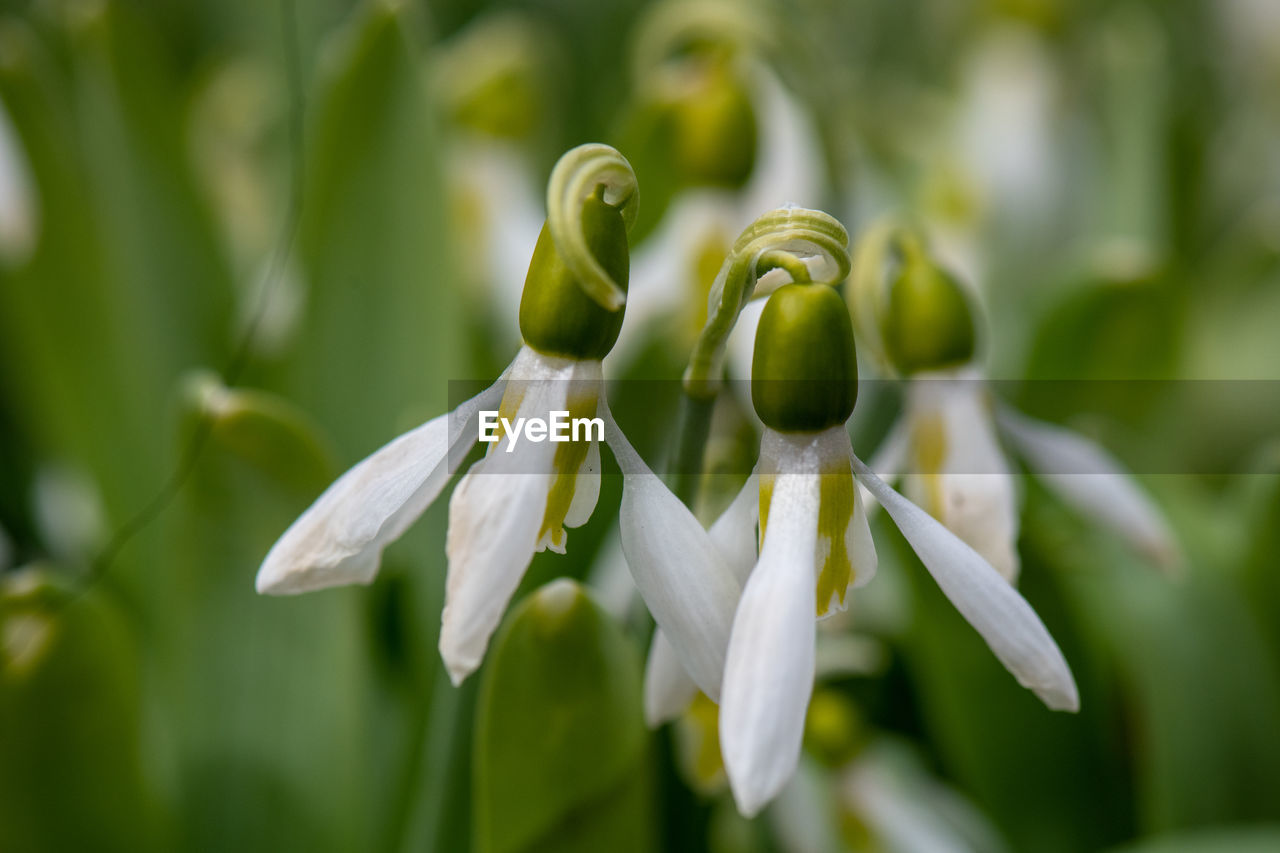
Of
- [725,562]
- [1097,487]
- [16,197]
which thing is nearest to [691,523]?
[725,562]

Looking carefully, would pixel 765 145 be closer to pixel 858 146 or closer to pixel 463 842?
pixel 858 146

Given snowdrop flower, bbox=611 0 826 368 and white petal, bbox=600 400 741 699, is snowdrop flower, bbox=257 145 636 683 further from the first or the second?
snowdrop flower, bbox=611 0 826 368

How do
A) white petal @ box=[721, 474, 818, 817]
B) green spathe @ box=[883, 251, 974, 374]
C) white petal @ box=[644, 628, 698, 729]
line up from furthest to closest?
green spathe @ box=[883, 251, 974, 374] → white petal @ box=[644, 628, 698, 729] → white petal @ box=[721, 474, 818, 817]

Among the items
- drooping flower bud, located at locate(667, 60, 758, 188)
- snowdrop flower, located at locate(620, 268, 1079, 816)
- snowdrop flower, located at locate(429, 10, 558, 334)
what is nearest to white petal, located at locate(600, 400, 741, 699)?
snowdrop flower, located at locate(620, 268, 1079, 816)

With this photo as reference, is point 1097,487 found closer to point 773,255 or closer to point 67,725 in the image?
point 773,255

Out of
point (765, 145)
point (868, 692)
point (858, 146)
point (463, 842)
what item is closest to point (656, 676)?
point (463, 842)

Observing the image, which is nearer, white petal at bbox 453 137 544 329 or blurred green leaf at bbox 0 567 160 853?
blurred green leaf at bbox 0 567 160 853

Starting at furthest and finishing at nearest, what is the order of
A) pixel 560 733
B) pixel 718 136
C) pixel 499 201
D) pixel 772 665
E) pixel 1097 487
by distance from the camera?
1. pixel 499 201
2. pixel 718 136
3. pixel 1097 487
4. pixel 560 733
5. pixel 772 665

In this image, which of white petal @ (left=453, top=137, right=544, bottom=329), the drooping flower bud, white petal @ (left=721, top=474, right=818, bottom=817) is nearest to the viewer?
white petal @ (left=721, top=474, right=818, bottom=817)
